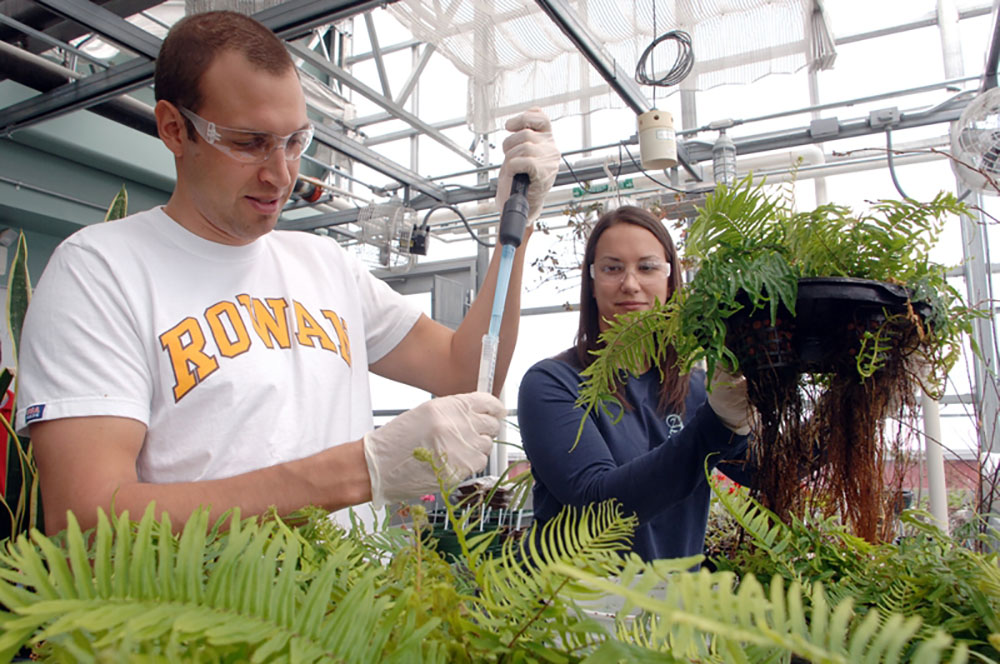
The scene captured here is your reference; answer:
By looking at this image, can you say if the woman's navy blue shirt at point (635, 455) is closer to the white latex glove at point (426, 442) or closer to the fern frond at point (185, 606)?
the white latex glove at point (426, 442)

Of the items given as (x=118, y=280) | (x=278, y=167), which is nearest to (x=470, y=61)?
(x=278, y=167)

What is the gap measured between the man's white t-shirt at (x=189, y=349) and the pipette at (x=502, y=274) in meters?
0.30

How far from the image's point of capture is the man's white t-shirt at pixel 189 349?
0.80 metres

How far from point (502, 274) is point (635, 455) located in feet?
1.60

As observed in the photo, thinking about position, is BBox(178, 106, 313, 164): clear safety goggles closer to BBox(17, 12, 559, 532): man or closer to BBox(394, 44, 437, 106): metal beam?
BBox(17, 12, 559, 532): man

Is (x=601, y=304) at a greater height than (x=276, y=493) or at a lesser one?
greater

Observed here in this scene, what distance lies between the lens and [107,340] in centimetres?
82

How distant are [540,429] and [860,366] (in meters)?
0.64

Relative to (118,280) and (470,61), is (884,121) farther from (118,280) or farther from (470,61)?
(118,280)

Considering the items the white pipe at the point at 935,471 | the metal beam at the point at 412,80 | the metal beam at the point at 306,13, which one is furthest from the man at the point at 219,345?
the metal beam at the point at 412,80

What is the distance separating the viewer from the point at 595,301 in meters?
1.32

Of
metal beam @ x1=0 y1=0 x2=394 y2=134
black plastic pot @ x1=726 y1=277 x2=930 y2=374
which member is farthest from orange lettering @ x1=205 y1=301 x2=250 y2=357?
metal beam @ x1=0 y1=0 x2=394 y2=134

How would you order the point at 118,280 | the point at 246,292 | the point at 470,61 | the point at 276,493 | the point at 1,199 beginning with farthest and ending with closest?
the point at 1,199 < the point at 470,61 < the point at 246,292 < the point at 118,280 < the point at 276,493

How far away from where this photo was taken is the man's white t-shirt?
31.6 inches
